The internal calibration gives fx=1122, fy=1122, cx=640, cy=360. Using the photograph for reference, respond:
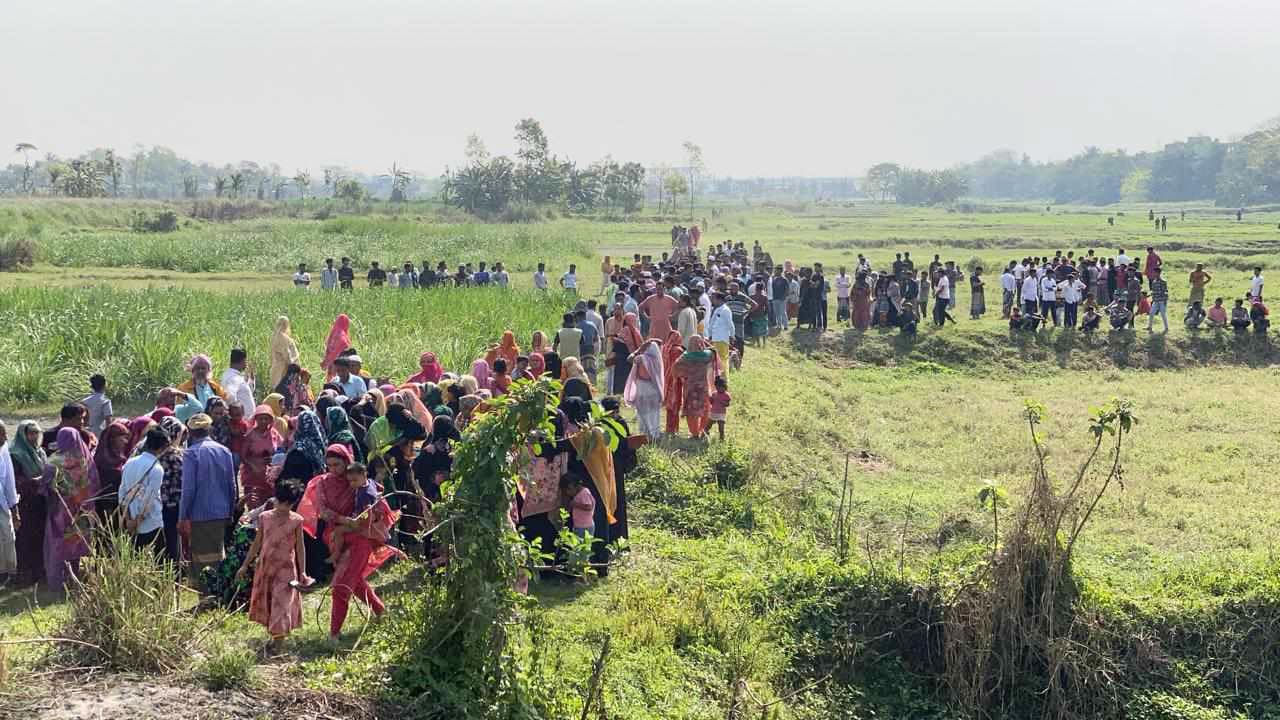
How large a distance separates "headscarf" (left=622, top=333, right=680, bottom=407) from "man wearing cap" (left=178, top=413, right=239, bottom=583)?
17.3 feet

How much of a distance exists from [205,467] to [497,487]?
9.41ft

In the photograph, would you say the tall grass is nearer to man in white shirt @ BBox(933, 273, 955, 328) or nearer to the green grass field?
the green grass field

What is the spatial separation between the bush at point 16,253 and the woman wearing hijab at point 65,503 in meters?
27.5

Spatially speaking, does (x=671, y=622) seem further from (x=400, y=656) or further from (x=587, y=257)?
(x=587, y=257)

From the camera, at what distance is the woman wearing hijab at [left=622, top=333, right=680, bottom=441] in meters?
12.4

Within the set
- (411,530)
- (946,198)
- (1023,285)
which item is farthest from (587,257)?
(946,198)

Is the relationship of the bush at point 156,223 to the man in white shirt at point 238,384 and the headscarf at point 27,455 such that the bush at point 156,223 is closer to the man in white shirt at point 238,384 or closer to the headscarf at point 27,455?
the man in white shirt at point 238,384

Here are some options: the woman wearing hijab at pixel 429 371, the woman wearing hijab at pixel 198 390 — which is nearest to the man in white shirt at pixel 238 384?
the woman wearing hijab at pixel 198 390

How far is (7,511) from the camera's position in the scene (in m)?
8.01

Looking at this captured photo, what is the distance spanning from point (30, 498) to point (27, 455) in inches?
16.5

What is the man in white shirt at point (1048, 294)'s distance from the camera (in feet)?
72.2

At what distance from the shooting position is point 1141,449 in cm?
1465

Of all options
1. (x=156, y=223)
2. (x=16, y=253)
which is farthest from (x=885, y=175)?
(x=16, y=253)

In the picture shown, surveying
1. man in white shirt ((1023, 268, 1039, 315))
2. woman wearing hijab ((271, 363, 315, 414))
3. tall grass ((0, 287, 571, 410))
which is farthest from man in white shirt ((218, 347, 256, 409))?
man in white shirt ((1023, 268, 1039, 315))
